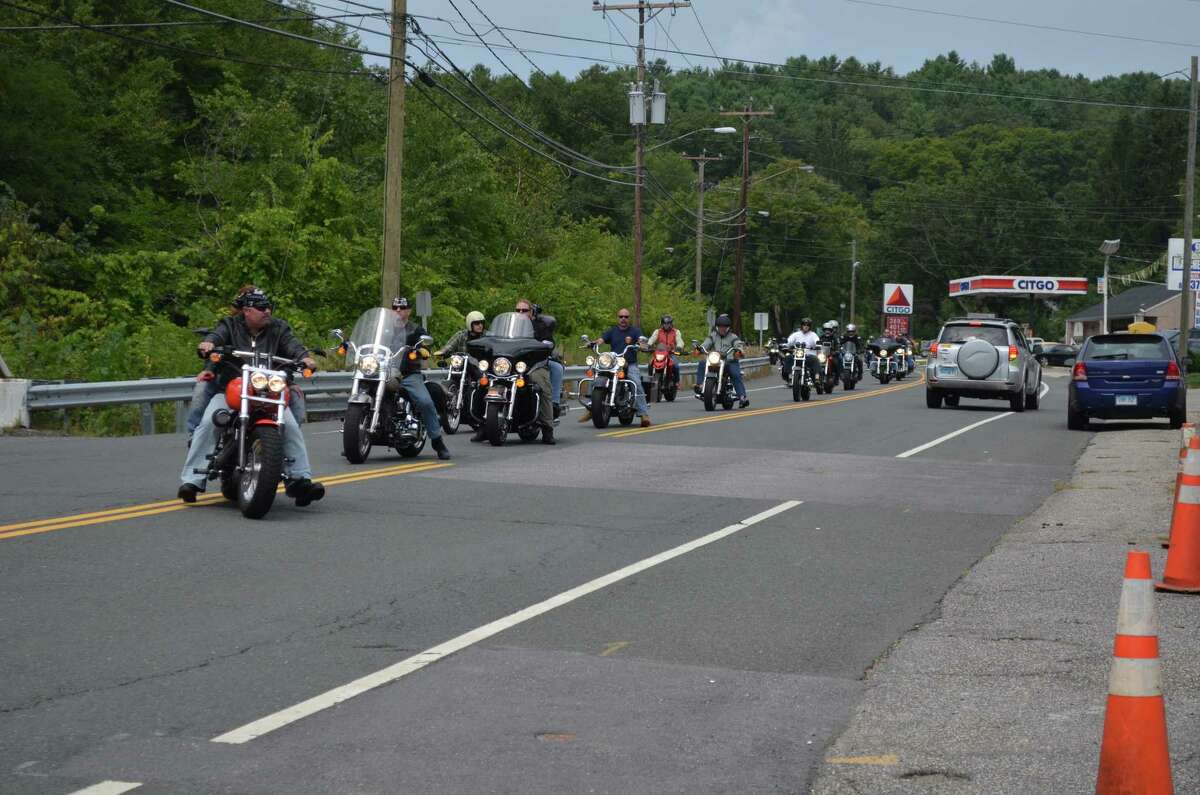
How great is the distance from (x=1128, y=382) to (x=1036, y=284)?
319 ft

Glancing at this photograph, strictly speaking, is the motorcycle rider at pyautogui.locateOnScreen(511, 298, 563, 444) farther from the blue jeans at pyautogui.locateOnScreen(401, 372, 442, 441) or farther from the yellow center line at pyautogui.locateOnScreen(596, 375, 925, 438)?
the blue jeans at pyautogui.locateOnScreen(401, 372, 442, 441)

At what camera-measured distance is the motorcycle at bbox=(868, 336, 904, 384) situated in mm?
54781

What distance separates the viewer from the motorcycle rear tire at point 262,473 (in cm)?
1175

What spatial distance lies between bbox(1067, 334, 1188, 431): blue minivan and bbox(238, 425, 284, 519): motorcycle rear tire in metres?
17.6

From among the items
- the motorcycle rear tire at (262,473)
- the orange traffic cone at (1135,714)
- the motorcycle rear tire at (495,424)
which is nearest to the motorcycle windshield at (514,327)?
the motorcycle rear tire at (495,424)

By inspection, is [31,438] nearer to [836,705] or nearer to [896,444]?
[896,444]

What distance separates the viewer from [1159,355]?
86.5 ft

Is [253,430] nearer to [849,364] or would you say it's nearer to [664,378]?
[664,378]

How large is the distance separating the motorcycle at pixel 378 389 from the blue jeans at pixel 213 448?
13.2ft

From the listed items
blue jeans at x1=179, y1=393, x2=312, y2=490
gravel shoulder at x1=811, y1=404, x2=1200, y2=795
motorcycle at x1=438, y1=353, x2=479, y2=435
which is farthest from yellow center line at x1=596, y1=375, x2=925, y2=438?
gravel shoulder at x1=811, y1=404, x2=1200, y2=795

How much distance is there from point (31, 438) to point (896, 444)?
11.1m

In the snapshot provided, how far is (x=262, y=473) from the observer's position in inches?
462

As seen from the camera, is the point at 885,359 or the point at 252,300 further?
the point at 885,359

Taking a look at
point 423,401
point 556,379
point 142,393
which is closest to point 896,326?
point 556,379
